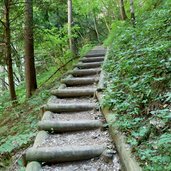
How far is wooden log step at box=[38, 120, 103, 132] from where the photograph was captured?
4480mm

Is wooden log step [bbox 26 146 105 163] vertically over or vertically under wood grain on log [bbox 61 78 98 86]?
under

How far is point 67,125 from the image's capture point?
4523 mm

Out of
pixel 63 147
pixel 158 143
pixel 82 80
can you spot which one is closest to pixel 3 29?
pixel 82 80

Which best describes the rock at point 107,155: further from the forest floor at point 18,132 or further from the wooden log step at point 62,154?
the forest floor at point 18,132

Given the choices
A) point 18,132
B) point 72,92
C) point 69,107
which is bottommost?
point 18,132

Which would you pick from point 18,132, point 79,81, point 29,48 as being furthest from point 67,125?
point 29,48

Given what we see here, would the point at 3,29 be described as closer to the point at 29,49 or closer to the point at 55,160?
the point at 29,49

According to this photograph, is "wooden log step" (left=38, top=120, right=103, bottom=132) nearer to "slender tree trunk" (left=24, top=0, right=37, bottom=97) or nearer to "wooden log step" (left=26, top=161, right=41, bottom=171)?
"wooden log step" (left=26, top=161, right=41, bottom=171)

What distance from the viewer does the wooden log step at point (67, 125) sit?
4.48 meters

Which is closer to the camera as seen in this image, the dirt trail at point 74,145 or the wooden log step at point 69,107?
the dirt trail at point 74,145

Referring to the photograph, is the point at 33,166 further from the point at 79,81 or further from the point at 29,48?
the point at 29,48

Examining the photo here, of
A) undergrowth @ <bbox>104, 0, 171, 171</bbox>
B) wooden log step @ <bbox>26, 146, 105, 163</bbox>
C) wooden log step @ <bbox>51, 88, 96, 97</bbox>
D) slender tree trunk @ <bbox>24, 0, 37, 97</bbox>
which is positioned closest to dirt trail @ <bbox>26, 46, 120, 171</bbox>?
wooden log step @ <bbox>26, 146, 105, 163</bbox>

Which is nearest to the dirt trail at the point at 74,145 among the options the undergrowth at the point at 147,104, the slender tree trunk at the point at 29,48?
the undergrowth at the point at 147,104

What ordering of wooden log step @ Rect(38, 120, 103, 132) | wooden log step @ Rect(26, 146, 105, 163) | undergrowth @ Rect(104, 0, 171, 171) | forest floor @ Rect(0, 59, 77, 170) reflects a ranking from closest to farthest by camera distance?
1. undergrowth @ Rect(104, 0, 171, 171)
2. wooden log step @ Rect(26, 146, 105, 163)
3. forest floor @ Rect(0, 59, 77, 170)
4. wooden log step @ Rect(38, 120, 103, 132)
